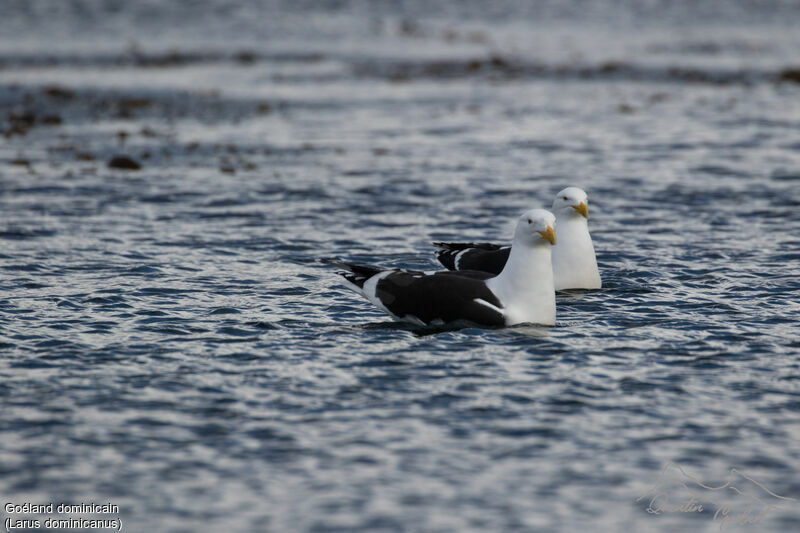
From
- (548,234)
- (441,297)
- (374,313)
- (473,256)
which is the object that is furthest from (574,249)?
(374,313)

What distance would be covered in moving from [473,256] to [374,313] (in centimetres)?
187

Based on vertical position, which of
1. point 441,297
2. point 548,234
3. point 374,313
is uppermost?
point 548,234

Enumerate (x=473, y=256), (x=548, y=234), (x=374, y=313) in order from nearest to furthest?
(x=548, y=234) → (x=374, y=313) → (x=473, y=256)

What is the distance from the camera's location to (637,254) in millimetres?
17047

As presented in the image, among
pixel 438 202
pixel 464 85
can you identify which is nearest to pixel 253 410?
pixel 438 202

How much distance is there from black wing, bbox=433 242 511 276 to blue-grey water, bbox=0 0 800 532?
114 cm

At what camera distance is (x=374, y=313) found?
45.5 ft

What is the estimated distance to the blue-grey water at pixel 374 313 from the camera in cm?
883

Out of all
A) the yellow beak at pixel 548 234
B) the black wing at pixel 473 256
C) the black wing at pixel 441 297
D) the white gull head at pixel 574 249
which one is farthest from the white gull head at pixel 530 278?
the white gull head at pixel 574 249

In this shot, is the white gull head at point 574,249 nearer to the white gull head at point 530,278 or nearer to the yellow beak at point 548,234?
the white gull head at point 530,278

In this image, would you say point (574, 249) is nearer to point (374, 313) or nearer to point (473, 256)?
point (473, 256)

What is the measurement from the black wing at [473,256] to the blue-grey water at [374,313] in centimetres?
114

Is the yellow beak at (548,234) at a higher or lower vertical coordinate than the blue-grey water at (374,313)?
higher

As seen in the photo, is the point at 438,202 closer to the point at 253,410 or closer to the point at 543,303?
the point at 543,303
